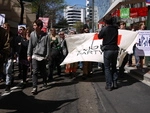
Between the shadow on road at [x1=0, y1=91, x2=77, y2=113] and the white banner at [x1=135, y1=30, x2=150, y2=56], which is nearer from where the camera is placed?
the shadow on road at [x1=0, y1=91, x2=77, y2=113]

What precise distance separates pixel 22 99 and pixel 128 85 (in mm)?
3091

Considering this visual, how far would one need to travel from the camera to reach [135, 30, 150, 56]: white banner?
10766 mm

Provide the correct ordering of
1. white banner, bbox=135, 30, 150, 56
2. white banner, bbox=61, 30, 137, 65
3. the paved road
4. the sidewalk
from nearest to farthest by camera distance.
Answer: the paved road, the sidewalk, white banner, bbox=61, 30, 137, 65, white banner, bbox=135, 30, 150, 56

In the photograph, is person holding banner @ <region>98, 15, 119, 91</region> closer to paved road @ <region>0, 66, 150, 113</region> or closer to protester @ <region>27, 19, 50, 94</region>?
paved road @ <region>0, 66, 150, 113</region>

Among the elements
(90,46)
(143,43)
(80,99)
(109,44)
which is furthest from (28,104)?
(143,43)

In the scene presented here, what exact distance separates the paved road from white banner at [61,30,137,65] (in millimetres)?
831

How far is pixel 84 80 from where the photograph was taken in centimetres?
1032

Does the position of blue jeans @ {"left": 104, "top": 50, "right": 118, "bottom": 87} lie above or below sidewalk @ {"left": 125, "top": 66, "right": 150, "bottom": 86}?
above

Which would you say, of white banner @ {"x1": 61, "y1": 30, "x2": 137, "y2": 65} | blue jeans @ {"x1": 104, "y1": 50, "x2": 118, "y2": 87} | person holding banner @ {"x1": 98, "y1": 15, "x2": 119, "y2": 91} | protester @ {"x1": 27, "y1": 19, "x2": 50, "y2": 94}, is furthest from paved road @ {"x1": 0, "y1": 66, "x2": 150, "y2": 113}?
white banner @ {"x1": 61, "y1": 30, "x2": 137, "y2": 65}

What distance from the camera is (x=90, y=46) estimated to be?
10305 millimetres

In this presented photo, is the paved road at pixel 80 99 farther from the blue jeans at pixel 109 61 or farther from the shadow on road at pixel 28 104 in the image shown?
the blue jeans at pixel 109 61

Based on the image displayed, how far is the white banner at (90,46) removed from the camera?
32.2 feet

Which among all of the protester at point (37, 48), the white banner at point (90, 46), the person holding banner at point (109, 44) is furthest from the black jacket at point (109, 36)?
the white banner at point (90, 46)

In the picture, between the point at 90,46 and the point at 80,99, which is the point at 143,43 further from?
the point at 80,99
